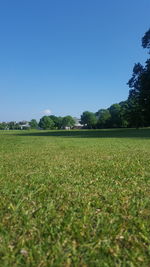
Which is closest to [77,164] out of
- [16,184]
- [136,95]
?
[16,184]

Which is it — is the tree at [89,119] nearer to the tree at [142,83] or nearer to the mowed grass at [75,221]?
the tree at [142,83]

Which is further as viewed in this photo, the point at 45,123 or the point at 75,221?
the point at 45,123

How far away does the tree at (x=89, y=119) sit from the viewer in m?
111

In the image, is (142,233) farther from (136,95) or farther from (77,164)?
(136,95)

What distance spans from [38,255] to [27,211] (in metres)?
0.95

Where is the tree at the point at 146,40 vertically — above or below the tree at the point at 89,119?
above

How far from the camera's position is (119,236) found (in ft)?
7.83

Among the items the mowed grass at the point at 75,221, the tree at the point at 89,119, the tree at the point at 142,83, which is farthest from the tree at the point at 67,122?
the mowed grass at the point at 75,221

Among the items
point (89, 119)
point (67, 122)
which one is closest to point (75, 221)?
point (89, 119)

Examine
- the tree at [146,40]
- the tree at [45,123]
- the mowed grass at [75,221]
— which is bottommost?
the mowed grass at [75,221]

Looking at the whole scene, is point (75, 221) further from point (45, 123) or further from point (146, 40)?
point (45, 123)

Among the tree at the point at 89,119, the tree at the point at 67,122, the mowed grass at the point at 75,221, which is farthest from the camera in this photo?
the tree at the point at 67,122

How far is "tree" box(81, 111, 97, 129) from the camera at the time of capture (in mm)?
110688

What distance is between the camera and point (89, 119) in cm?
11200
